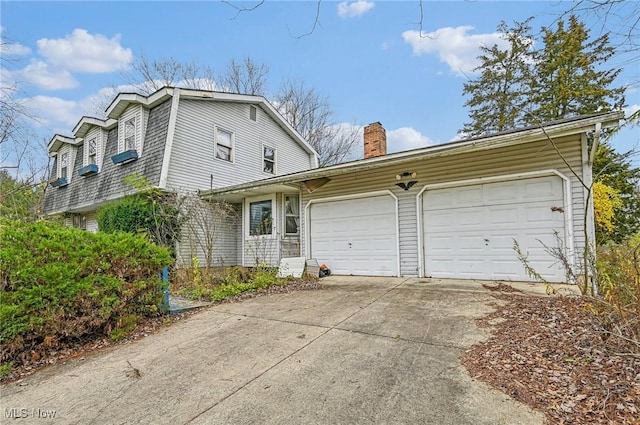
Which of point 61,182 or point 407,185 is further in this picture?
point 61,182

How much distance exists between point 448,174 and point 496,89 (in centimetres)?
1378

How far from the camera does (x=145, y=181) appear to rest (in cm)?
931

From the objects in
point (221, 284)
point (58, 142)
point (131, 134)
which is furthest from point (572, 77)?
point (58, 142)

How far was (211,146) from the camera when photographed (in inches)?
431

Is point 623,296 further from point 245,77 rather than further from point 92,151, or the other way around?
point 245,77

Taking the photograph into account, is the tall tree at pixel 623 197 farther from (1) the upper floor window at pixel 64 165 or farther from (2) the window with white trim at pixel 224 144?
(1) the upper floor window at pixel 64 165

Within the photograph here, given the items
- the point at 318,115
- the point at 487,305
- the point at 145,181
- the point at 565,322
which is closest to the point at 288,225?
the point at 145,181

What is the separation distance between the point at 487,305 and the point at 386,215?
3.49 meters

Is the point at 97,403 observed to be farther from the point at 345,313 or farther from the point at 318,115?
the point at 318,115

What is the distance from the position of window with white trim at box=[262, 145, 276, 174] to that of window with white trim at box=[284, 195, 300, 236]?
3.42 m

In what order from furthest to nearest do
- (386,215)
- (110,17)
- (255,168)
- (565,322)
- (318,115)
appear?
(318,115)
(255,168)
(386,215)
(110,17)
(565,322)

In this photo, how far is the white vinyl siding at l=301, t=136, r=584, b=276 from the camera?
18.8 feet

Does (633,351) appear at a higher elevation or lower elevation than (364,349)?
higher

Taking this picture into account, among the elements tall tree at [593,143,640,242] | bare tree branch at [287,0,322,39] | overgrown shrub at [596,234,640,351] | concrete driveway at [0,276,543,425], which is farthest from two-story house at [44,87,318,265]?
tall tree at [593,143,640,242]
